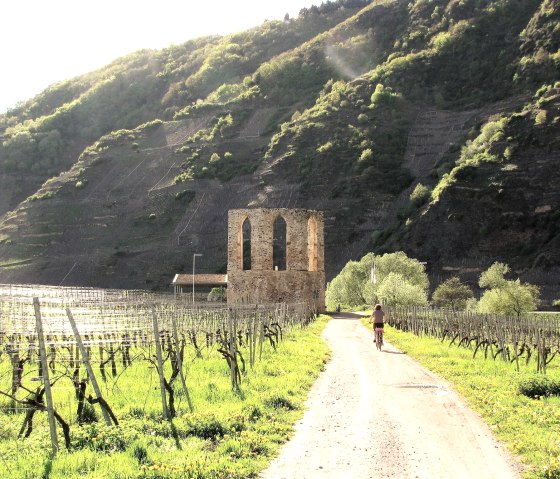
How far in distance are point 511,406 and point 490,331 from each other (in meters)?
13.4

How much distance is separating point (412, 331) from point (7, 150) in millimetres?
144338

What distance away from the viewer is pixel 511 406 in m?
12.1

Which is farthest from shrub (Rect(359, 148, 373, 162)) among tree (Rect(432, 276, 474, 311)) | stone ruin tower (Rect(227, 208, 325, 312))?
stone ruin tower (Rect(227, 208, 325, 312))

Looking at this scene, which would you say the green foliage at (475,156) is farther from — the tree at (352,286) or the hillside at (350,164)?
the tree at (352,286)

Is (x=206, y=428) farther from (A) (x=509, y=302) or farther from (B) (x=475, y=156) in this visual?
(B) (x=475, y=156)

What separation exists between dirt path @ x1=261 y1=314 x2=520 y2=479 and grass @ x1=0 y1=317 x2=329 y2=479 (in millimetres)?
408

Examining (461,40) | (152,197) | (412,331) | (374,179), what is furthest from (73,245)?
(461,40)

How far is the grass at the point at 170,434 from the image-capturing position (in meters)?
8.06

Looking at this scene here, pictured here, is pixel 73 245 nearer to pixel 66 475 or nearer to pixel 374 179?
pixel 374 179

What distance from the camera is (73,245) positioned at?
104062 millimetres

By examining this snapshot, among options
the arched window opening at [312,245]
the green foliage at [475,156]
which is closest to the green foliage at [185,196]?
the green foliage at [475,156]

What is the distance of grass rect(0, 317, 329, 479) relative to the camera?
26.5 ft

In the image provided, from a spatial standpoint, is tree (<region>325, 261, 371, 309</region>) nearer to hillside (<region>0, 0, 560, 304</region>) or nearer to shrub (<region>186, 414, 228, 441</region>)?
hillside (<region>0, 0, 560, 304</region>)

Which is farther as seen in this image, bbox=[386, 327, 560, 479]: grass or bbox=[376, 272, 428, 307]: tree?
bbox=[376, 272, 428, 307]: tree
